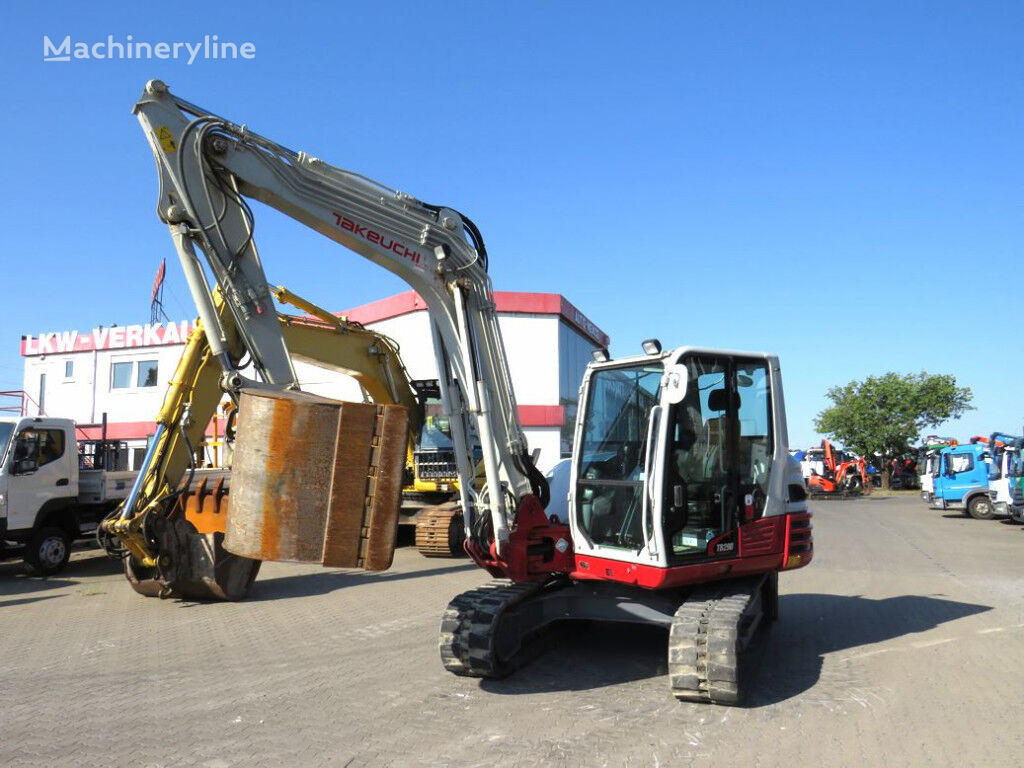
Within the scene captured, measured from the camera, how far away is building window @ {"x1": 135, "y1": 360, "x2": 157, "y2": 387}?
33.2 metres

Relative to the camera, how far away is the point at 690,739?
5.37 m

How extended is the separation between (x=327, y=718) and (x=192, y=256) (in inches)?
132

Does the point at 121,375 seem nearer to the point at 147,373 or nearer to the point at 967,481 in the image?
the point at 147,373

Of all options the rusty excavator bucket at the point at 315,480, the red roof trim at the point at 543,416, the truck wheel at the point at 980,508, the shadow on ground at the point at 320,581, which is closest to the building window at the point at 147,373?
the red roof trim at the point at 543,416

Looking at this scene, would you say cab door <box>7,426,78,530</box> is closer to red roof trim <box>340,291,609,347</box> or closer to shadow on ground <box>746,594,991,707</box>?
shadow on ground <box>746,594,991,707</box>

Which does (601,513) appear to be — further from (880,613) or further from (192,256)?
(880,613)

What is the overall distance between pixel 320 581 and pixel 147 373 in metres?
24.3

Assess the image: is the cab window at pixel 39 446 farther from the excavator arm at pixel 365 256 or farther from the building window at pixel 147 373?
the building window at pixel 147 373

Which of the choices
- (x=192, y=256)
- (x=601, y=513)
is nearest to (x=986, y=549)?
(x=601, y=513)

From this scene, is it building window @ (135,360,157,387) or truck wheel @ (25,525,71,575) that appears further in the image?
building window @ (135,360,157,387)

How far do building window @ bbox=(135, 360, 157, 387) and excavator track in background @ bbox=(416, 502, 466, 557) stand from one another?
22073 millimetres

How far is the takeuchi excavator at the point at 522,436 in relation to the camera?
19.7ft

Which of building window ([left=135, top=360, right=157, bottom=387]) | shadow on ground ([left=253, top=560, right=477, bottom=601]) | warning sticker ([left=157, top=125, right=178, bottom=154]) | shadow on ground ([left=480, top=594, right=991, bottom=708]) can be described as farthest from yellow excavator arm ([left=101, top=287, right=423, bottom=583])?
Result: building window ([left=135, top=360, right=157, bottom=387])

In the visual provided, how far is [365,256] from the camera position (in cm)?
650
